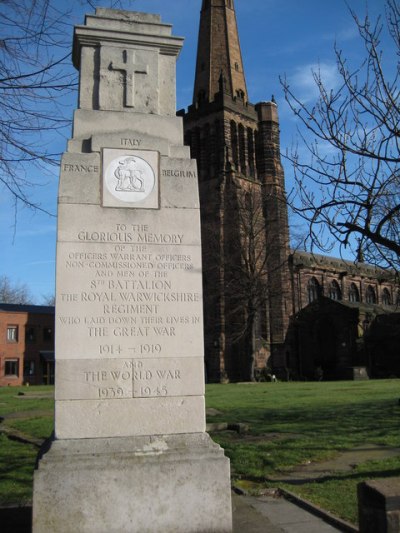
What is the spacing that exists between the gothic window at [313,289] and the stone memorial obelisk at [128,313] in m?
54.2

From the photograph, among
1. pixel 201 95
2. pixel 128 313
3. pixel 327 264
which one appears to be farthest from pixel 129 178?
pixel 327 264

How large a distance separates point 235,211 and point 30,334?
25.9 metres

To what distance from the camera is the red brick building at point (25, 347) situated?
54375 mm

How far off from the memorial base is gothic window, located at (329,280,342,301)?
58428 mm

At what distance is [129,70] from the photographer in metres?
5.91

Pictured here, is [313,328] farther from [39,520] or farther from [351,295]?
[39,520]

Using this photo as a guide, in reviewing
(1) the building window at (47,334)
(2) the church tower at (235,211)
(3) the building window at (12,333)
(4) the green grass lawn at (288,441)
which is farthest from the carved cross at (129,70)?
(1) the building window at (47,334)

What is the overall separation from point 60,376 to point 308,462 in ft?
15.5

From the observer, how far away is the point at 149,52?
6.03 m

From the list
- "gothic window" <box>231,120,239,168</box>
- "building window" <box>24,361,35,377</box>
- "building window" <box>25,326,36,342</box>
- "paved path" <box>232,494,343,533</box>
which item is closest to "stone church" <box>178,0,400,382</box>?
"gothic window" <box>231,120,239,168</box>

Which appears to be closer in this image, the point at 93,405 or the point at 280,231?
the point at 93,405

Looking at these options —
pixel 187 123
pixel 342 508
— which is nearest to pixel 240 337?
pixel 187 123

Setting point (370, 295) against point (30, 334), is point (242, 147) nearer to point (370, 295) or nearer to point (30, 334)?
point (370, 295)

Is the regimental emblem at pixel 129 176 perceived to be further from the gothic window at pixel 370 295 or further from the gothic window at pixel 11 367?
the gothic window at pixel 370 295
